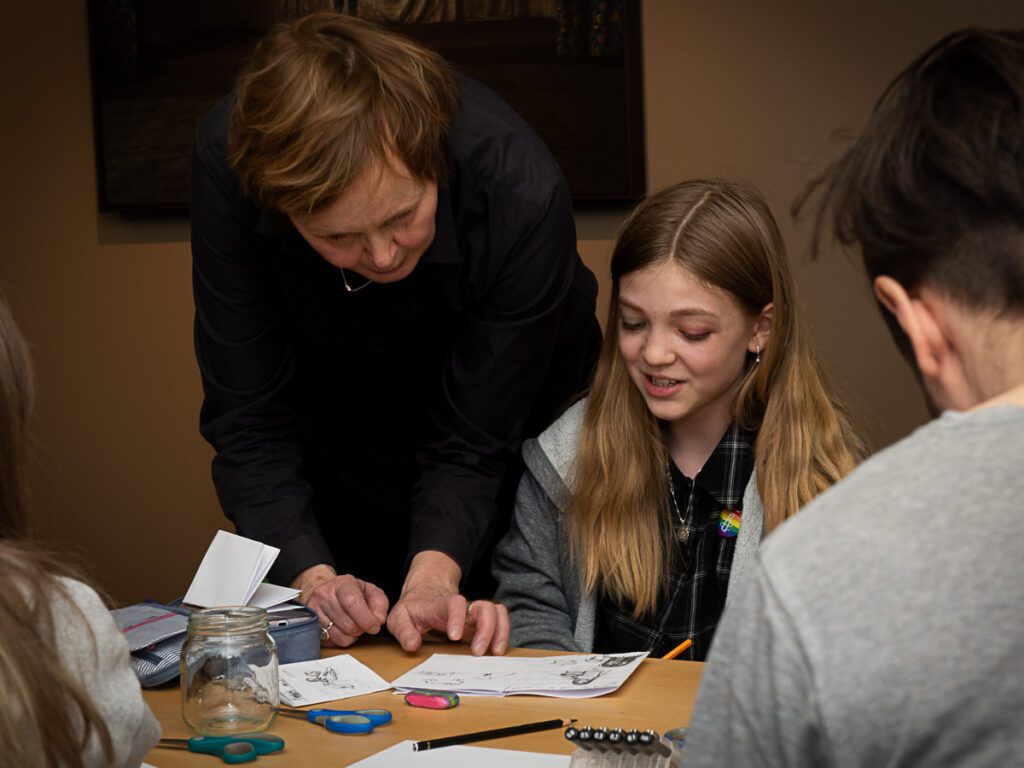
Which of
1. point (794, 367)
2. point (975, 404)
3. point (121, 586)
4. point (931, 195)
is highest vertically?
point (931, 195)

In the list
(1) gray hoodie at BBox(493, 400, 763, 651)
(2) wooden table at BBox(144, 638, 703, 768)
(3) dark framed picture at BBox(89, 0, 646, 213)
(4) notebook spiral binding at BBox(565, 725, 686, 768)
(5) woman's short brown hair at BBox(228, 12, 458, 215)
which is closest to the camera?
(4) notebook spiral binding at BBox(565, 725, 686, 768)

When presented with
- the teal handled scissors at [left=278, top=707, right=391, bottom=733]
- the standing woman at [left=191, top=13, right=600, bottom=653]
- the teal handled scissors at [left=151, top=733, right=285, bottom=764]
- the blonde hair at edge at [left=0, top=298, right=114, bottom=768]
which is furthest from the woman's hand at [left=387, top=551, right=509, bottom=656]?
the blonde hair at edge at [left=0, top=298, right=114, bottom=768]

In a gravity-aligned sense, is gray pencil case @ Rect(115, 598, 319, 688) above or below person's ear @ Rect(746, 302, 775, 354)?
below

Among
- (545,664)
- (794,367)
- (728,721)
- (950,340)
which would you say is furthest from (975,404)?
(794,367)

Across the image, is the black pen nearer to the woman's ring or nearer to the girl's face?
the woman's ring

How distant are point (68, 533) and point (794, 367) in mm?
2553

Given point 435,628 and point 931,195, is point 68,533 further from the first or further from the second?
point 931,195

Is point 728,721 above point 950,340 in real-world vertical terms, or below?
below

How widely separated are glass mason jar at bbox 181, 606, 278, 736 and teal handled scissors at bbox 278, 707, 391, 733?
46mm

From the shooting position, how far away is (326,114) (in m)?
1.60

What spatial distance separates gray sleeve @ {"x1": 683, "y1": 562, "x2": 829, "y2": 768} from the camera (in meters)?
0.69

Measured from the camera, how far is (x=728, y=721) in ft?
2.46

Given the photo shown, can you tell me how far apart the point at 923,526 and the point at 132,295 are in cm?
321

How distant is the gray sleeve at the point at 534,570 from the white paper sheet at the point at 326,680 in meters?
0.36
